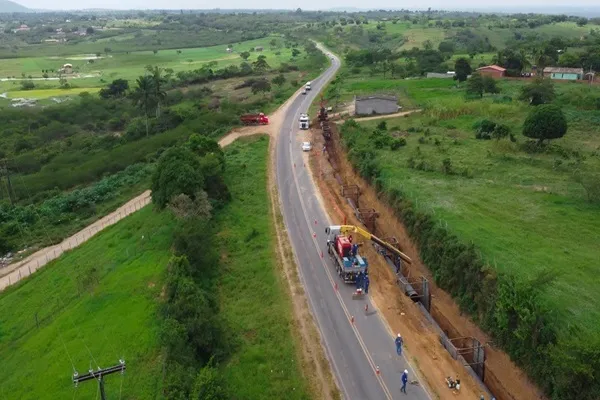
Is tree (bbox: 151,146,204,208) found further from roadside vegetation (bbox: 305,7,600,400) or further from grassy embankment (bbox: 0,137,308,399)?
roadside vegetation (bbox: 305,7,600,400)

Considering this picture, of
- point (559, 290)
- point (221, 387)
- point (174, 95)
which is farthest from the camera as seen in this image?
point (174, 95)

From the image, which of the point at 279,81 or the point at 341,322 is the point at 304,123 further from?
the point at 341,322

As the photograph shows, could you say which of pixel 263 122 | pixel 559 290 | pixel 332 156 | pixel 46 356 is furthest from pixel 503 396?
pixel 263 122

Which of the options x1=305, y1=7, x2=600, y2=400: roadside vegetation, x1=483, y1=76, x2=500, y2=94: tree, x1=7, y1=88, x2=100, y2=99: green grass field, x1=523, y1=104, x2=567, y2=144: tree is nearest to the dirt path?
x1=305, y1=7, x2=600, y2=400: roadside vegetation

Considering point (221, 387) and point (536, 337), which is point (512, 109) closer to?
point (536, 337)

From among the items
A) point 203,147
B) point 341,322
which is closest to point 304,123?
point 203,147

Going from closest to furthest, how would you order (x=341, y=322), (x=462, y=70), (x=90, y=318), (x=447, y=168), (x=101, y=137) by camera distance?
1. (x=341, y=322)
2. (x=90, y=318)
3. (x=447, y=168)
4. (x=101, y=137)
5. (x=462, y=70)

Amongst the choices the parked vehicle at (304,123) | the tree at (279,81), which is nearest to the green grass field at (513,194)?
the parked vehicle at (304,123)
